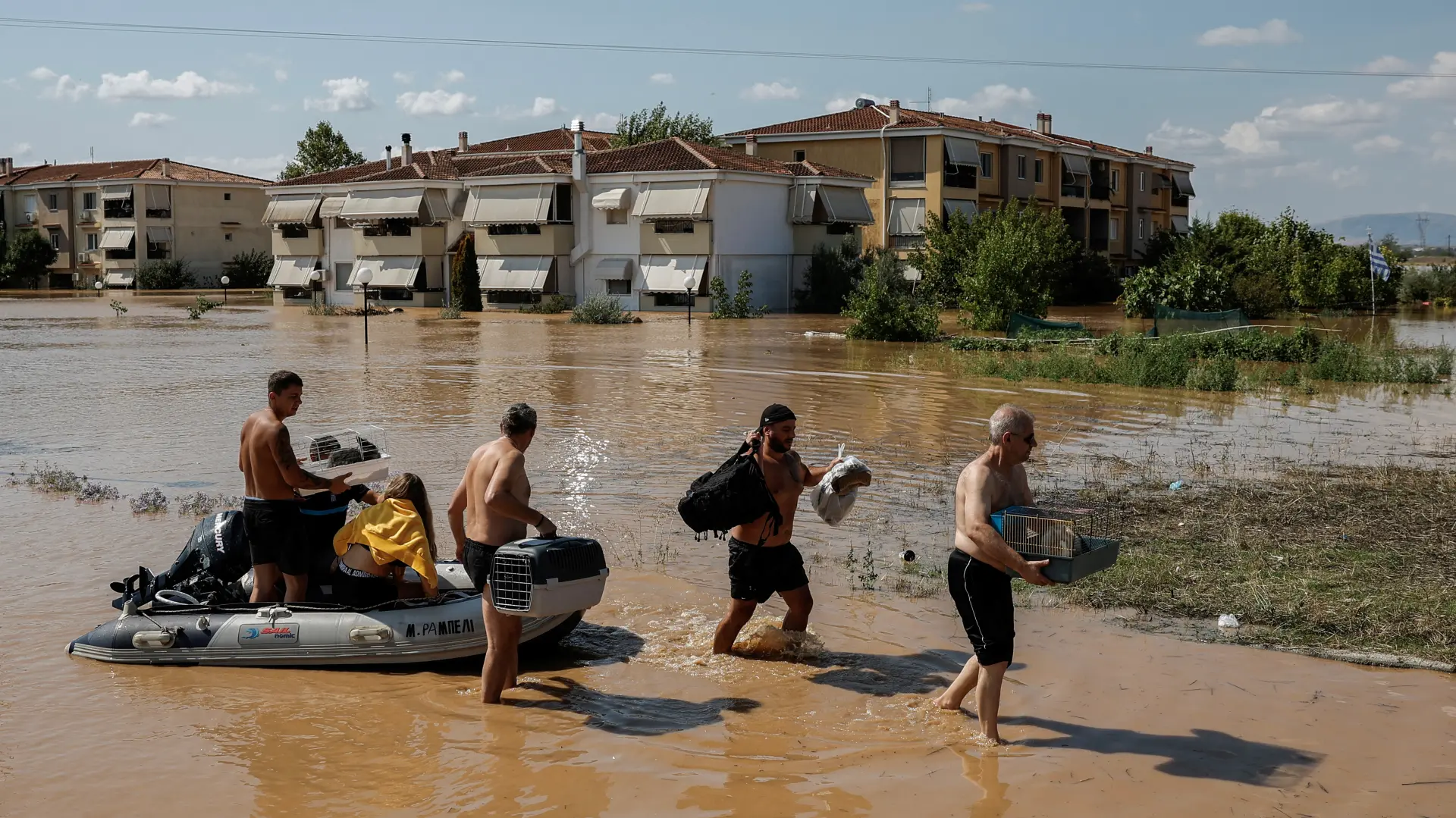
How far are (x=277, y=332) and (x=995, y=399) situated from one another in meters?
26.0

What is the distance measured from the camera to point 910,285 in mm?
46844

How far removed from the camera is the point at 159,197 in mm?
77438

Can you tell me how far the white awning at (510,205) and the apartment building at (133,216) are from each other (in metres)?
31.6

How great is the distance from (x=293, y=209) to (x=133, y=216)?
22.0 meters

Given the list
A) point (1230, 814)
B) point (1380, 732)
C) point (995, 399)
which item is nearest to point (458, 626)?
point (1230, 814)

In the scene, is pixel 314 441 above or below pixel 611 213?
below

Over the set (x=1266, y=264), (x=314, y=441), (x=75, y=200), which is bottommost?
(x=314, y=441)

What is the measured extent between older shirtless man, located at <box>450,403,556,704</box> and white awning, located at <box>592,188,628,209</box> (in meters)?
44.4

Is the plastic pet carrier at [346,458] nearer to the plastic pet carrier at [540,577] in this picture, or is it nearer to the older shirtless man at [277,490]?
the older shirtless man at [277,490]

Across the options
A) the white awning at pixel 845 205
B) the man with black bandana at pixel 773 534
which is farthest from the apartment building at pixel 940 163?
the man with black bandana at pixel 773 534

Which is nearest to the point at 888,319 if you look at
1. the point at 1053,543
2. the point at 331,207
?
the point at 1053,543

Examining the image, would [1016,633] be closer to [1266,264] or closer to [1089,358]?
[1089,358]

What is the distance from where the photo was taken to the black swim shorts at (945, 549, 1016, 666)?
655 centimetres

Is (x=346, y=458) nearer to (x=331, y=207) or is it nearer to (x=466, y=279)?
(x=466, y=279)
